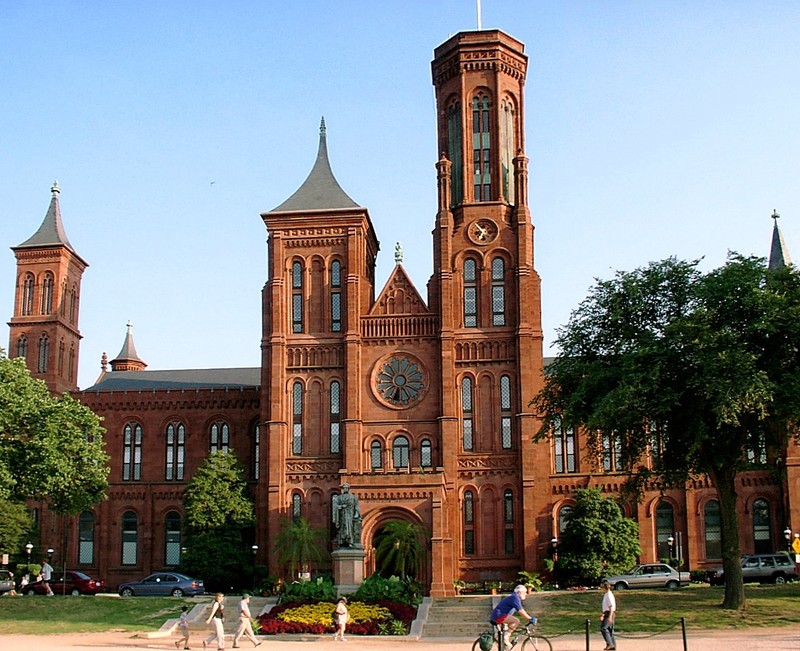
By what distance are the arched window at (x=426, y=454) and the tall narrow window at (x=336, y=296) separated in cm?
794

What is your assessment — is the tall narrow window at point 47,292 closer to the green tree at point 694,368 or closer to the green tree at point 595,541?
the green tree at point 595,541

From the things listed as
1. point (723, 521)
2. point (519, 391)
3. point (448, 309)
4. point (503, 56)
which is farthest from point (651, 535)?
point (503, 56)

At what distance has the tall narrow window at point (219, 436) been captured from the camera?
229ft

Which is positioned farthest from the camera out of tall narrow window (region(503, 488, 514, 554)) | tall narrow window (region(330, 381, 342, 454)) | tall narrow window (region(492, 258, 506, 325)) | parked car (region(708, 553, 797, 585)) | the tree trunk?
tall narrow window (region(492, 258, 506, 325))

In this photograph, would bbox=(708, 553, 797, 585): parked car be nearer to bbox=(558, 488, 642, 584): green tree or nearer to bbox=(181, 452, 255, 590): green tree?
bbox=(558, 488, 642, 584): green tree

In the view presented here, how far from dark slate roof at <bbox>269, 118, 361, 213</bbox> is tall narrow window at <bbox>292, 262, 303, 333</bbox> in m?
3.43

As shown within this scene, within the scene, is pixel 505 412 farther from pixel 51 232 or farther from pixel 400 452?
pixel 51 232

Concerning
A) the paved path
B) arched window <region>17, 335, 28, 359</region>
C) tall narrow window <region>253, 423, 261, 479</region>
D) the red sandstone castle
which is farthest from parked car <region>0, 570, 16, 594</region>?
arched window <region>17, 335, 28, 359</region>

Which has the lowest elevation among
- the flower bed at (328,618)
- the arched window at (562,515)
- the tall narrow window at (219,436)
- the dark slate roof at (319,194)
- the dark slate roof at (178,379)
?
the flower bed at (328,618)

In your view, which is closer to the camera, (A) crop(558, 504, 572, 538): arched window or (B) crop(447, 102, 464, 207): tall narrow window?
(A) crop(558, 504, 572, 538): arched window

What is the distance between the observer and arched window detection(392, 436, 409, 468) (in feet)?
202

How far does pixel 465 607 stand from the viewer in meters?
47.5

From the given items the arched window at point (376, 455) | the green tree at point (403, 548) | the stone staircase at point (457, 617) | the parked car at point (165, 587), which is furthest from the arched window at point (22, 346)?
the stone staircase at point (457, 617)

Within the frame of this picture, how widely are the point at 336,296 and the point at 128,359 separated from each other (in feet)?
110
